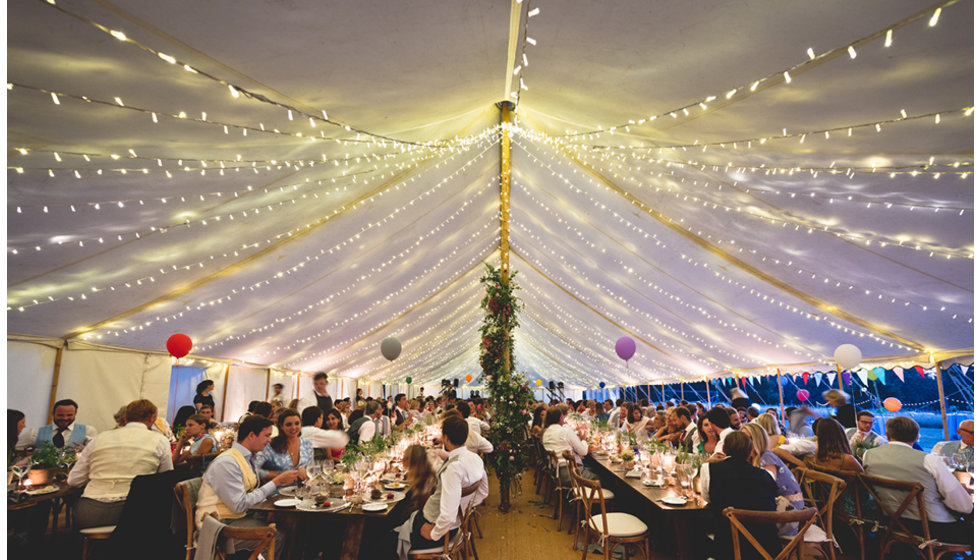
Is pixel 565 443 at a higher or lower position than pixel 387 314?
lower

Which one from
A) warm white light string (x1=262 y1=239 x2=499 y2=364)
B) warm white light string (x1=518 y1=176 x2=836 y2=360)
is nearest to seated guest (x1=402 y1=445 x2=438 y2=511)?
warm white light string (x1=518 y1=176 x2=836 y2=360)

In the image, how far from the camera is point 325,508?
3322 mm

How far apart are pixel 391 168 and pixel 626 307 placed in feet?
18.0

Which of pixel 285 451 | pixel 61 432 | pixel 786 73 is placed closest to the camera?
pixel 786 73

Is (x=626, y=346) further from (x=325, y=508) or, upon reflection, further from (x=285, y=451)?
(x=325, y=508)

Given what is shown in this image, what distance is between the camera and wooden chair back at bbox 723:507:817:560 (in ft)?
8.64

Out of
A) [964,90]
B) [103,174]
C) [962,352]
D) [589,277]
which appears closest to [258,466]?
[103,174]

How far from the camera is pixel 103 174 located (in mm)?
3268

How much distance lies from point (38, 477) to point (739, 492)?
508cm

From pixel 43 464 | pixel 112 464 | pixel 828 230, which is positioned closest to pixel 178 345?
pixel 43 464

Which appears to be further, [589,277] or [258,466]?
[589,277]

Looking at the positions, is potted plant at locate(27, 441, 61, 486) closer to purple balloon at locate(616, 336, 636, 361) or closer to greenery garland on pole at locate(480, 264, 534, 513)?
greenery garland on pole at locate(480, 264, 534, 513)

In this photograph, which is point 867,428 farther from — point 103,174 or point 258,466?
point 103,174

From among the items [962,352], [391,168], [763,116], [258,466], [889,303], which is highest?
[391,168]
